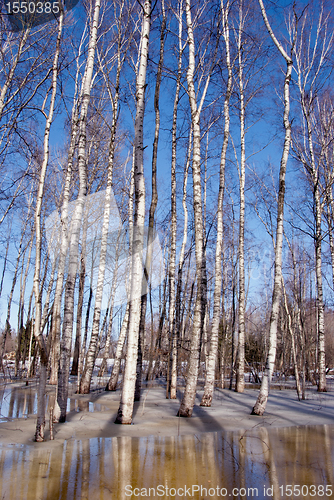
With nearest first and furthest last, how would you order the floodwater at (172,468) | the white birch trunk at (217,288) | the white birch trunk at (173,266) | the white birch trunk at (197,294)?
1. the floodwater at (172,468)
2. the white birch trunk at (197,294)
3. the white birch trunk at (217,288)
4. the white birch trunk at (173,266)

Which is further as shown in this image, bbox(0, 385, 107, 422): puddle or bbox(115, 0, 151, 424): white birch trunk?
bbox(0, 385, 107, 422): puddle

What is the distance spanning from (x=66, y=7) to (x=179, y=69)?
396cm

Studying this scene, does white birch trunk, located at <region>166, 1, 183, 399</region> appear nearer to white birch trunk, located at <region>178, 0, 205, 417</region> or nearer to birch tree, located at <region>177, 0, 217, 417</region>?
white birch trunk, located at <region>178, 0, 205, 417</region>

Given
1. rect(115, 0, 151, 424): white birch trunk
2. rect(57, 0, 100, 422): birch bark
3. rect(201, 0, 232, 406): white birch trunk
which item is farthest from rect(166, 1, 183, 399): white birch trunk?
rect(57, 0, 100, 422): birch bark

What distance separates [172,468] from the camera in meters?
3.67

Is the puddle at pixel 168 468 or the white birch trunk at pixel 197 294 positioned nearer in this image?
the puddle at pixel 168 468

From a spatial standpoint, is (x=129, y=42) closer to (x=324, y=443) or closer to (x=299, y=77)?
(x=299, y=77)

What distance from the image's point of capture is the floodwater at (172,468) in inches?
121

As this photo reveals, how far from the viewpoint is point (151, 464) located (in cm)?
380

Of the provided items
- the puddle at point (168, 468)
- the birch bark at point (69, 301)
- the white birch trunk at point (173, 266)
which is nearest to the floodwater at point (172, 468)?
the puddle at point (168, 468)

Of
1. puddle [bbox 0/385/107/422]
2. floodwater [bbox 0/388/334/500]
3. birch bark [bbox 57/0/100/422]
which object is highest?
birch bark [bbox 57/0/100/422]

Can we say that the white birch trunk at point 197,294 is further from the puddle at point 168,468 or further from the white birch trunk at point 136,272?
the puddle at point 168,468

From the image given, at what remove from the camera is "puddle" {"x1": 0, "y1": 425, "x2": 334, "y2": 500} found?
309 cm

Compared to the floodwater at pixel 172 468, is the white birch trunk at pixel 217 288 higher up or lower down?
higher up
